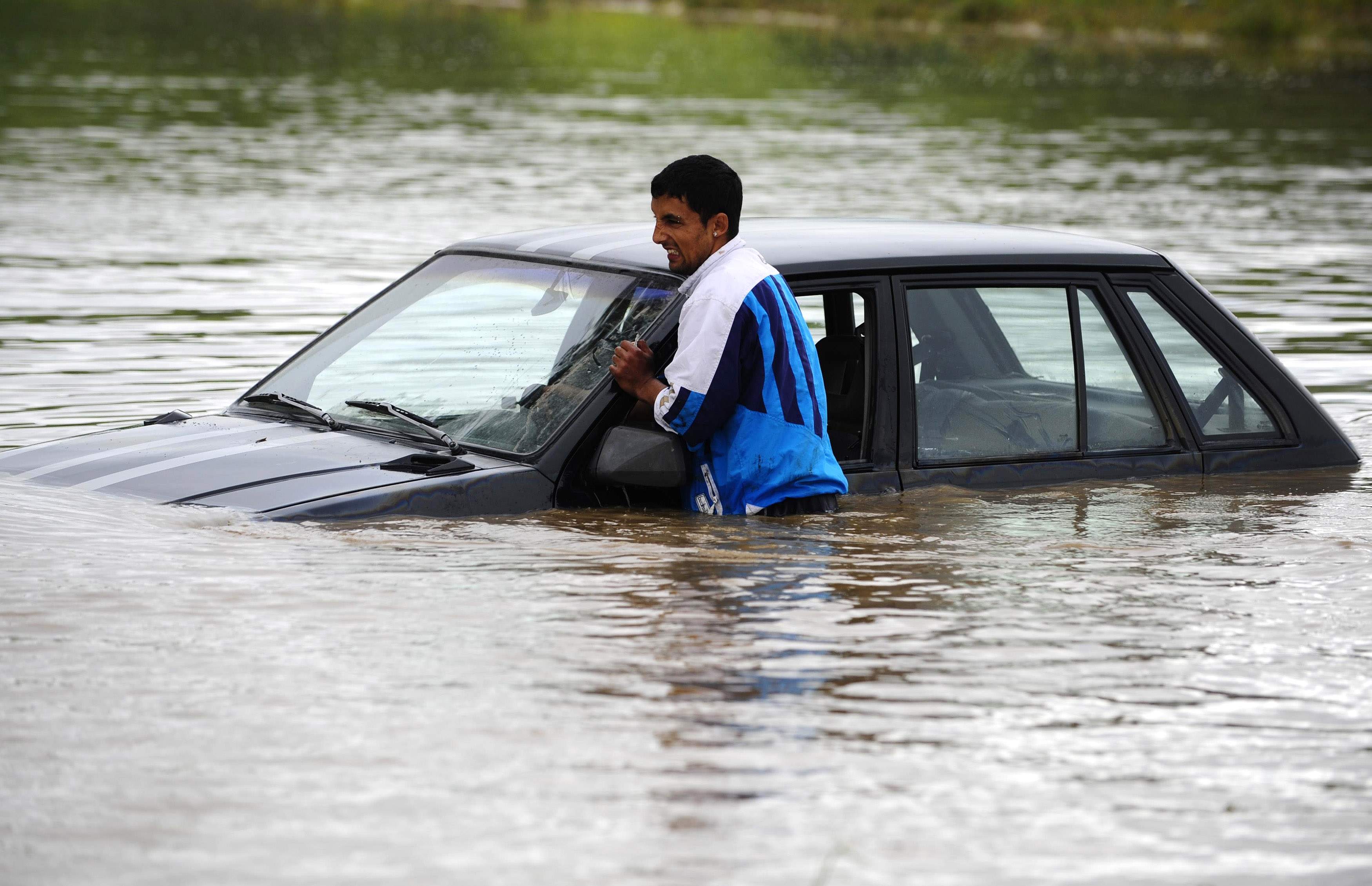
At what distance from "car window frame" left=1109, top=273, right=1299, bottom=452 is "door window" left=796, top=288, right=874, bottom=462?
901 millimetres

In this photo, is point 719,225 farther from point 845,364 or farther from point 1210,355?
point 1210,355

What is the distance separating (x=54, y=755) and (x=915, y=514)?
2.71 metres

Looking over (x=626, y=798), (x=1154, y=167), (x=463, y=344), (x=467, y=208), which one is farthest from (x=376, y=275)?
(x=1154, y=167)

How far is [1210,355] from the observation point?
21.5ft

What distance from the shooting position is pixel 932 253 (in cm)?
613

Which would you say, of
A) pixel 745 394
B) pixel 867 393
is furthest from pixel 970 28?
pixel 745 394

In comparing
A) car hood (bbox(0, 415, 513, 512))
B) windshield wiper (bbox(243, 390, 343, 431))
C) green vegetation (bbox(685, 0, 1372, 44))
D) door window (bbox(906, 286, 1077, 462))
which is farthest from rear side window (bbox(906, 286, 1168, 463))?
green vegetation (bbox(685, 0, 1372, 44))

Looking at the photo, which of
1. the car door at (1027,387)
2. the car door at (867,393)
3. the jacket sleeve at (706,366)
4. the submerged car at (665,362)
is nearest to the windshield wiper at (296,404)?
the submerged car at (665,362)

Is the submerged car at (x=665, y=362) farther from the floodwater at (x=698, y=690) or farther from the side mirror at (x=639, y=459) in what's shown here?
the floodwater at (x=698, y=690)

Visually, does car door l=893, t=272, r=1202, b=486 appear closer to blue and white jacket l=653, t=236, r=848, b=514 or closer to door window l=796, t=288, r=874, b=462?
door window l=796, t=288, r=874, b=462

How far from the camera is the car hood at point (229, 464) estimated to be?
548 centimetres

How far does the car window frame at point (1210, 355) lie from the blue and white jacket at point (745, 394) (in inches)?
50.0

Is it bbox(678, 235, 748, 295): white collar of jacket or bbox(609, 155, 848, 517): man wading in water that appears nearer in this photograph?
bbox(609, 155, 848, 517): man wading in water

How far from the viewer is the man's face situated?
18.7 feet
